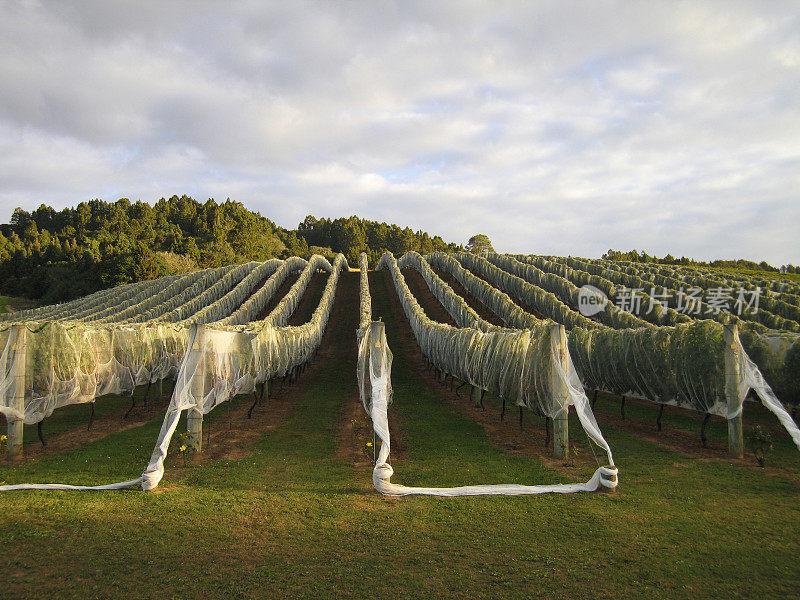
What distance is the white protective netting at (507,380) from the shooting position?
9789 mm

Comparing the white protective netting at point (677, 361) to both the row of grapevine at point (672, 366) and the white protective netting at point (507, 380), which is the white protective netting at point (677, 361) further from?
the white protective netting at point (507, 380)

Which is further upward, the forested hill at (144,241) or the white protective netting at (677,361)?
the forested hill at (144,241)

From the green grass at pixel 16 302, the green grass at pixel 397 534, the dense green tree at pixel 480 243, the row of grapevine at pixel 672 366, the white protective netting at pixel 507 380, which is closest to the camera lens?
the green grass at pixel 397 534

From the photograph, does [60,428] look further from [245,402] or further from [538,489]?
[538,489]

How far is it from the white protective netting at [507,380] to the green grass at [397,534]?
42 cm

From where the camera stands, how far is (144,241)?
7819cm

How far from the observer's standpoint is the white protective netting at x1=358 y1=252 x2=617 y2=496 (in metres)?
9.79

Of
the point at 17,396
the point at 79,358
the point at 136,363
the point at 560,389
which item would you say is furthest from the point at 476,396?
the point at 17,396

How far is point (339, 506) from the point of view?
911cm

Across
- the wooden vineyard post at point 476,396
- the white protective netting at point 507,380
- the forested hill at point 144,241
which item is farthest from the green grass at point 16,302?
the white protective netting at point 507,380

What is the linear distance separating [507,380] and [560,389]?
328cm

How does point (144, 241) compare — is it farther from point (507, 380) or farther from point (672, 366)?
point (672, 366)

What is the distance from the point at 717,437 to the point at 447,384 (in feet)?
40.6

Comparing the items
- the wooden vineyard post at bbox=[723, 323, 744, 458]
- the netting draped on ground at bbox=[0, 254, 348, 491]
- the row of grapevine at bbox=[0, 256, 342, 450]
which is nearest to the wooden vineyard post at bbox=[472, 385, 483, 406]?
the wooden vineyard post at bbox=[723, 323, 744, 458]
